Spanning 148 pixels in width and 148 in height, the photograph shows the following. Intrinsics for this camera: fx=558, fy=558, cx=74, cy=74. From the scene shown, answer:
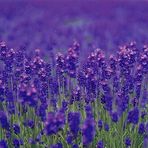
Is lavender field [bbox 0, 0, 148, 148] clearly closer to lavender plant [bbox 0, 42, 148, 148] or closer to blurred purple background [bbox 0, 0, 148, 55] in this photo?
lavender plant [bbox 0, 42, 148, 148]

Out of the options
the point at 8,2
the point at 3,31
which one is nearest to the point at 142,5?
the point at 8,2

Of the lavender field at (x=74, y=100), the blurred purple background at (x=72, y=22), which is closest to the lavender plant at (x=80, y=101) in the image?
the lavender field at (x=74, y=100)

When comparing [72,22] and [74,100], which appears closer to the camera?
[74,100]

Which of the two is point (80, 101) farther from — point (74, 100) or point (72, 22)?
point (72, 22)

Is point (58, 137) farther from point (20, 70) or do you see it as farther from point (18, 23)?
point (18, 23)

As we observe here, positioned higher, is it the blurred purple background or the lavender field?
the blurred purple background

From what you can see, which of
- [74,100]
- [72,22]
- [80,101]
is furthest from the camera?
[72,22]

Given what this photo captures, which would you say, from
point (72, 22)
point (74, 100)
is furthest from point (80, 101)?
point (72, 22)

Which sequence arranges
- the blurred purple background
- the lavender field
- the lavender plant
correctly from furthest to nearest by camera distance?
the blurred purple background
the lavender plant
the lavender field

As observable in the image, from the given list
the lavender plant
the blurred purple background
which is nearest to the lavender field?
the lavender plant

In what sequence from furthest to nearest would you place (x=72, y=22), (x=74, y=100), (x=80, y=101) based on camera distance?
(x=72, y=22)
(x=80, y=101)
(x=74, y=100)

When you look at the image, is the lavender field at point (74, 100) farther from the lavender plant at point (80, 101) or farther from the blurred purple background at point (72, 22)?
the blurred purple background at point (72, 22)

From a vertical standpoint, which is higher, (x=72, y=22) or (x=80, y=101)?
(x=72, y=22)
